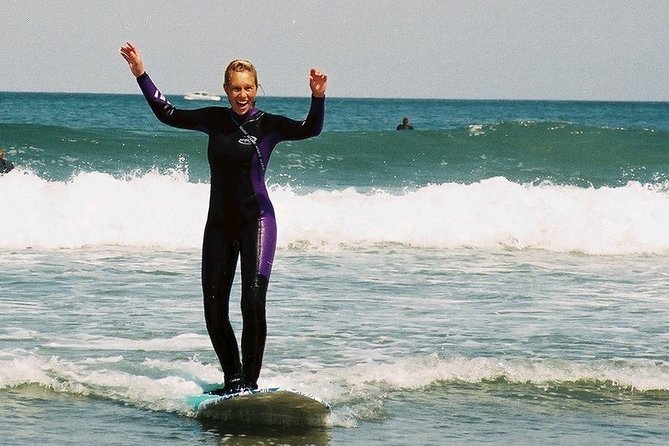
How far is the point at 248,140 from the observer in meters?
6.78

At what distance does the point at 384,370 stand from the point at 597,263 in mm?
8097

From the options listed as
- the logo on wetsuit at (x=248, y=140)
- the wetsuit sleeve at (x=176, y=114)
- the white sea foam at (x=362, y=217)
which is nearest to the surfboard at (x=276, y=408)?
the logo on wetsuit at (x=248, y=140)

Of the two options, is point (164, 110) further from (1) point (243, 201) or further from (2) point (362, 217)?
(2) point (362, 217)

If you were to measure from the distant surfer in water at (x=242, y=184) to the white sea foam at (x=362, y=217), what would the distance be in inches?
380

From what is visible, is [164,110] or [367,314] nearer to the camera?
[164,110]

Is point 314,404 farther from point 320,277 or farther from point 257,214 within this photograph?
point 320,277

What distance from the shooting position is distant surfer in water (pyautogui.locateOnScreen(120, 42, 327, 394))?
22.1 feet

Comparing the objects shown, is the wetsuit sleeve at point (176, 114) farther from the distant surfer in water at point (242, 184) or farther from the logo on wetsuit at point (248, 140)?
the logo on wetsuit at point (248, 140)

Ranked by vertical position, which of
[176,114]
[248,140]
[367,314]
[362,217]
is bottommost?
[367,314]

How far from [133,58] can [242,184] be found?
0.93 meters

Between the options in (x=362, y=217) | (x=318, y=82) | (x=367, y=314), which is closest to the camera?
(x=318, y=82)

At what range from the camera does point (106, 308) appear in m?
10.5

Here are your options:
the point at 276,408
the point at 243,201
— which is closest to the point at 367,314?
the point at 276,408

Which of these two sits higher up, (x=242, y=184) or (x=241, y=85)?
(x=241, y=85)
